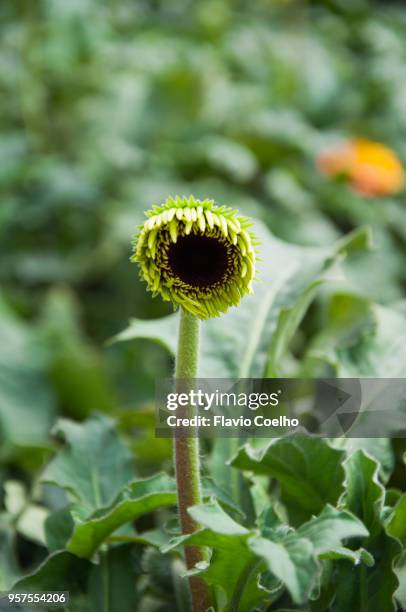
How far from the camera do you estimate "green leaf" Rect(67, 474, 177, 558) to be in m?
0.82

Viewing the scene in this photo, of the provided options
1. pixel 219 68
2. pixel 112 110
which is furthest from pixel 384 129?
pixel 112 110

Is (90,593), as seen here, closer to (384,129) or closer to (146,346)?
(146,346)

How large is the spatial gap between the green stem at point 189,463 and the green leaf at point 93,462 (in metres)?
0.19

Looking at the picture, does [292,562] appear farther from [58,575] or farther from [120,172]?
[120,172]

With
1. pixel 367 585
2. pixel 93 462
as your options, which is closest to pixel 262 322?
pixel 93 462

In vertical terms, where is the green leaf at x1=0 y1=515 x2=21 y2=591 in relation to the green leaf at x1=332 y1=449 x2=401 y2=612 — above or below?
above

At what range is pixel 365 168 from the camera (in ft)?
8.03

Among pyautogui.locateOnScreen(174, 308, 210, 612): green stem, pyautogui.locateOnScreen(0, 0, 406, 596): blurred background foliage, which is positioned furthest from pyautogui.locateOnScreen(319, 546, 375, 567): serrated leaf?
pyautogui.locateOnScreen(0, 0, 406, 596): blurred background foliage

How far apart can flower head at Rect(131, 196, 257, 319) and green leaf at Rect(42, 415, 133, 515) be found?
35cm

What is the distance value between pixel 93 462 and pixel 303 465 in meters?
0.27

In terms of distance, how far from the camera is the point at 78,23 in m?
2.64

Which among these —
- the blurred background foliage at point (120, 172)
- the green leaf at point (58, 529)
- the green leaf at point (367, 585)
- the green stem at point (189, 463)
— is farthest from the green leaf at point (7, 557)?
the blurred background foliage at point (120, 172)

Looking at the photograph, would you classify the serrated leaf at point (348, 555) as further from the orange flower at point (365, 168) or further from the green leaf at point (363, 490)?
the orange flower at point (365, 168)

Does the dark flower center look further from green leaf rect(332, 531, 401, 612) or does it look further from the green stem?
green leaf rect(332, 531, 401, 612)
